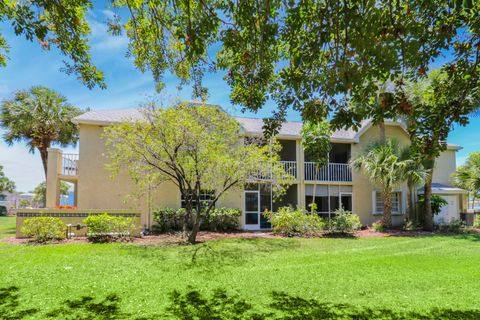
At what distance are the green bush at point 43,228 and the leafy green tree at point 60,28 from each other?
8243 mm

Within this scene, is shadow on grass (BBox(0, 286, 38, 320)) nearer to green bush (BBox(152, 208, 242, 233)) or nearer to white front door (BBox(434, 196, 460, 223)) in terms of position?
green bush (BBox(152, 208, 242, 233))

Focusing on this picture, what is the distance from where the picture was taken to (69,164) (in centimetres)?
1936

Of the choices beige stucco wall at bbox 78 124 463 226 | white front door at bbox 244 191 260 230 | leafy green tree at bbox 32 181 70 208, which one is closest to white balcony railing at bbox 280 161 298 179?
white front door at bbox 244 191 260 230

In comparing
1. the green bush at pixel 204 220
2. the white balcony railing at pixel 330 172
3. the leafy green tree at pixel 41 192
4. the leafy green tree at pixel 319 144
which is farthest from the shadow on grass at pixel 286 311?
the leafy green tree at pixel 41 192

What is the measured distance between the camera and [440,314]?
592 centimetres

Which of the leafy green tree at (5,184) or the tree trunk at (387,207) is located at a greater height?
the leafy green tree at (5,184)

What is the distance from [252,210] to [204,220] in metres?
3.89

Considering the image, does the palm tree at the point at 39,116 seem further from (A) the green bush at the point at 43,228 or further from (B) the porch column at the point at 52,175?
(A) the green bush at the point at 43,228

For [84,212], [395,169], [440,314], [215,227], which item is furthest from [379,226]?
[84,212]

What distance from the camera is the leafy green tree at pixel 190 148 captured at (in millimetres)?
13148

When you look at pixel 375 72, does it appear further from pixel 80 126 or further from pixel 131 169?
pixel 80 126

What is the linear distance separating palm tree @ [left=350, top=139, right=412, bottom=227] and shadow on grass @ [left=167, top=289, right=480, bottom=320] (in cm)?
1356

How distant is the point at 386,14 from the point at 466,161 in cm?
2785

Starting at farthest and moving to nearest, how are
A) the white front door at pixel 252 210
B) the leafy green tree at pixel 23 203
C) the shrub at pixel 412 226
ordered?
1. the leafy green tree at pixel 23 203
2. the white front door at pixel 252 210
3. the shrub at pixel 412 226
